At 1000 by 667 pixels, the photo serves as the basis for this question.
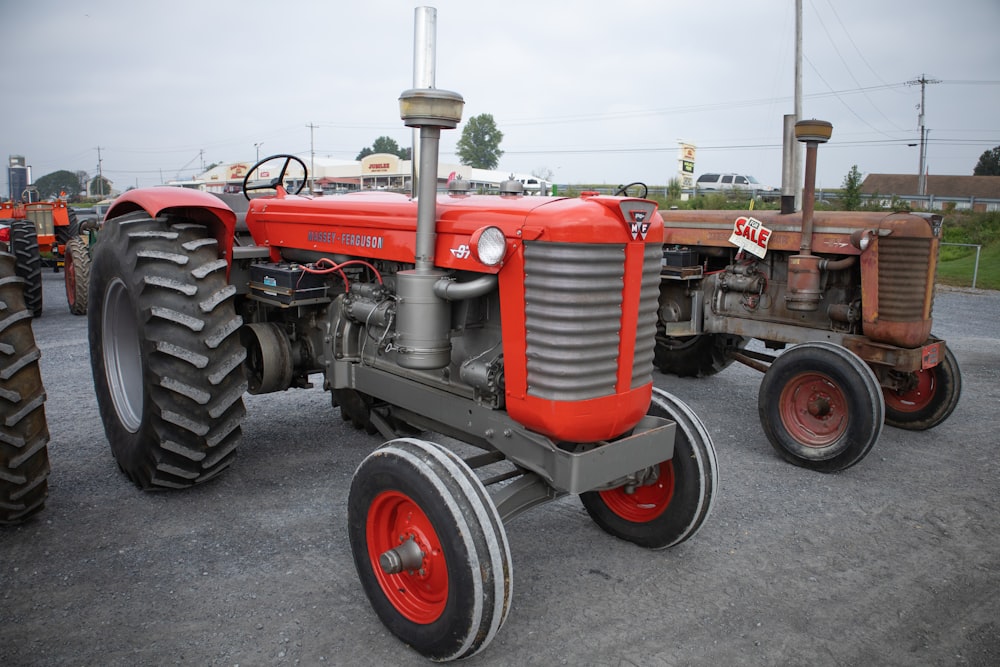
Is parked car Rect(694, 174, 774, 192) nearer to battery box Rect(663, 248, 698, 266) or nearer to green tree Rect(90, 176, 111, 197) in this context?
battery box Rect(663, 248, 698, 266)

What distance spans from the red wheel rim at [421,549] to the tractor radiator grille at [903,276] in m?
3.57

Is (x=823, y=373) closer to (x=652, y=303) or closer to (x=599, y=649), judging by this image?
(x=652, y=303)

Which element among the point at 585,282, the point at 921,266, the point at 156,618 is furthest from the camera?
the point at 921,266

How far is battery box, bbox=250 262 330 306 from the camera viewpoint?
140 inches

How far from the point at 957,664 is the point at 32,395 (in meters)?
3.80

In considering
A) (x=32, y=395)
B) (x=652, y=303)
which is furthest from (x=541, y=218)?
(x=32, y=395)

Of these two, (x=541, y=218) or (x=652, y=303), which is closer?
(x=541, y=218)

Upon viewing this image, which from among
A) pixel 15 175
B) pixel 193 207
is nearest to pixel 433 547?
pixel 193 207

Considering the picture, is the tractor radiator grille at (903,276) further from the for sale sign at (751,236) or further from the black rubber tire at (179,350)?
the black rubber tire at (179,350)

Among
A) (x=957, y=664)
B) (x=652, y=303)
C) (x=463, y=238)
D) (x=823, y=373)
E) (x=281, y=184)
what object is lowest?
(x=957, y=664)

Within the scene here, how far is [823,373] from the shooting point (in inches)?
174

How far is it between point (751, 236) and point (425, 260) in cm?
337

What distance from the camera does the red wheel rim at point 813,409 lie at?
14.7 ft

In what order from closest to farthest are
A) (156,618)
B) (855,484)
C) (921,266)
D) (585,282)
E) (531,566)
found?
1. (585,282)
2. (156,618)
3. (531,566)
4. (855,484)
5. (921,266)
